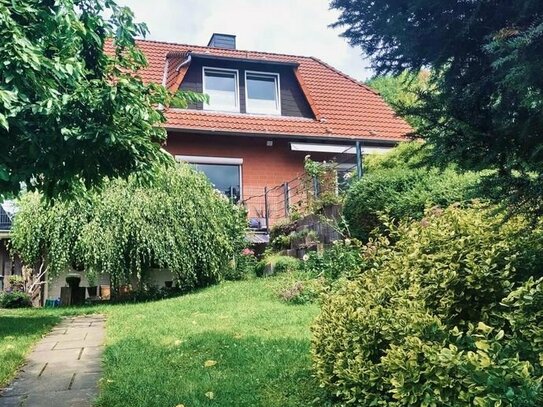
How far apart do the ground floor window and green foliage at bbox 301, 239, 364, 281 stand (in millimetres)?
6483

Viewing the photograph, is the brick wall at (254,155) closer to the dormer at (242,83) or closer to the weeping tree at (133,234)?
the dormer at (242,83)

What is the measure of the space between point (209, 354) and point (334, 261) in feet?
13.5

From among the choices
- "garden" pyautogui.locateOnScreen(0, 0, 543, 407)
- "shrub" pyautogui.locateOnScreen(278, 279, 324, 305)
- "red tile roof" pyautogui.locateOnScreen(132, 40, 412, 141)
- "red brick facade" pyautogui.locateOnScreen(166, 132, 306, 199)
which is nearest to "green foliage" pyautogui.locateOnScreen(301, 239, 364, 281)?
"garden" pyautogui.locateOnScreen(0, 0, 543, 407)

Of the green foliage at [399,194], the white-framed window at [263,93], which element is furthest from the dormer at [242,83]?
the green foliage at [399,194]

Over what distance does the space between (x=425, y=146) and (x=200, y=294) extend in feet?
27.4

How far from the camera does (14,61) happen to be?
3.76m

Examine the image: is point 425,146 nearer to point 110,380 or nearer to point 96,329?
point 110,380

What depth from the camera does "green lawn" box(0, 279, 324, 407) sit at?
3.89m

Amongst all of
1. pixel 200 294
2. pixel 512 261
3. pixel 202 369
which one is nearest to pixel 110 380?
pixel 202 369

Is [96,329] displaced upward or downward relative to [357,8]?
downward

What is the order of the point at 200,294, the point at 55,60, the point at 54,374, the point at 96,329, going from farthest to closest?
the point at 200,294 → the point at 96,329 → the point at 54,374 → the point at 55,60

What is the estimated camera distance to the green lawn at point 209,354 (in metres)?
3.89

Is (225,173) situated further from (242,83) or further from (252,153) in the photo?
(242,83)

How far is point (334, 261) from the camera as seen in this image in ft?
28.9
